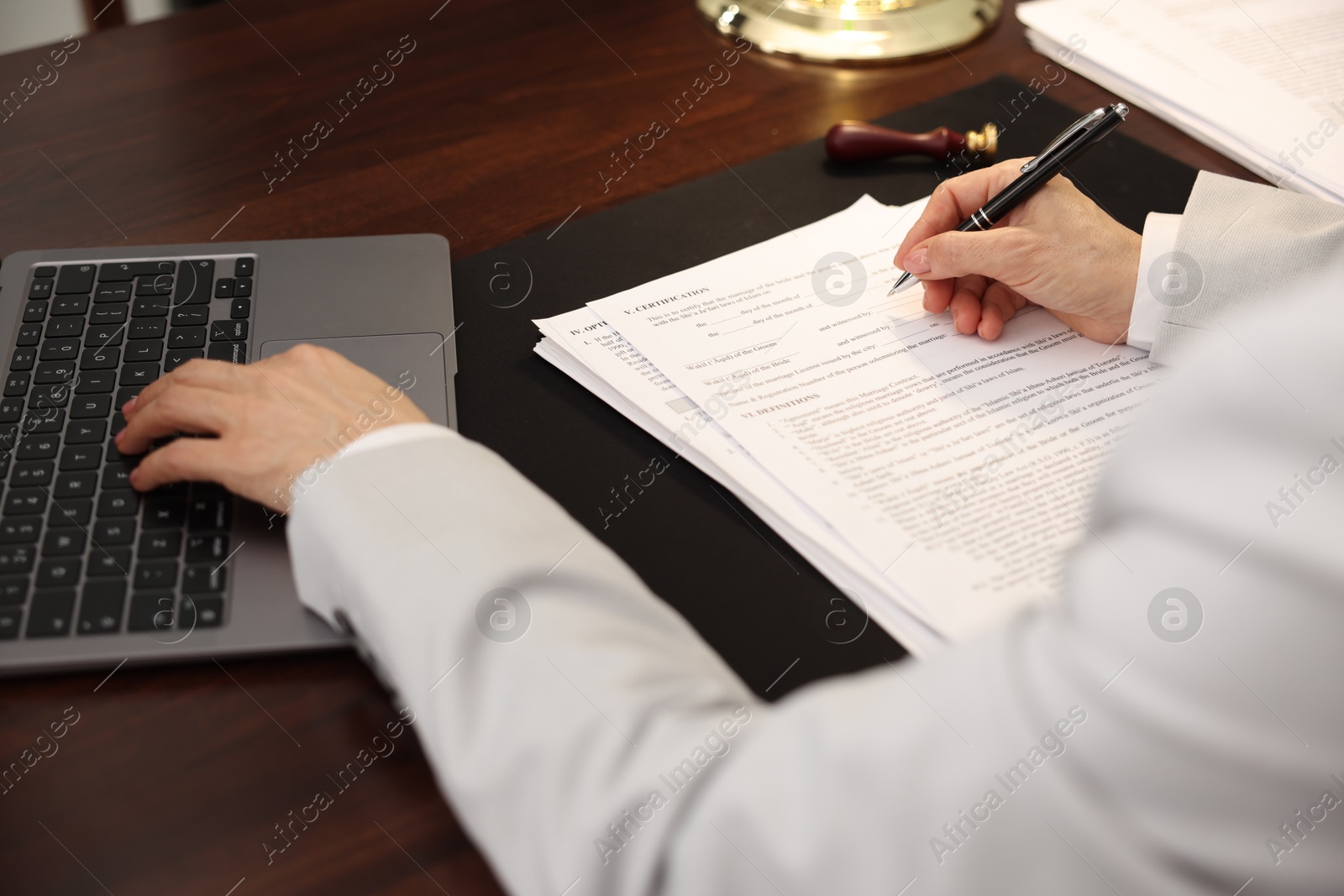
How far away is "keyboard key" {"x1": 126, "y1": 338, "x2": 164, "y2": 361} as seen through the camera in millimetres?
751

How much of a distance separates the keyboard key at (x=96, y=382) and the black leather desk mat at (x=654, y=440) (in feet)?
0.80

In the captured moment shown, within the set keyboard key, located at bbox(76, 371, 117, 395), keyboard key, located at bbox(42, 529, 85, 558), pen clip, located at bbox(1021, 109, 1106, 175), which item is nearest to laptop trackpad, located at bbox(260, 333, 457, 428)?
keyboard key, located at bbox(76, 371, 117, 395)

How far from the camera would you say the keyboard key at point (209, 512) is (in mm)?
640

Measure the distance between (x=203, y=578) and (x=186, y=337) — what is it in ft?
0.79

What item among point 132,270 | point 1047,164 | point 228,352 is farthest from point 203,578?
point 1047,164

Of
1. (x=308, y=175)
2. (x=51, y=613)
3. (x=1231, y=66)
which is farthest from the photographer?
(x=1231, y=66)

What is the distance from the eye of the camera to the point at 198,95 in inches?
44.1

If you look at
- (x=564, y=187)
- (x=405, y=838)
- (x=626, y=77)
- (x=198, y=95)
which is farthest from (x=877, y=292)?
(x=198, y=95)

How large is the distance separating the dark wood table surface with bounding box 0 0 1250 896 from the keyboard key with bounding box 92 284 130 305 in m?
0.14

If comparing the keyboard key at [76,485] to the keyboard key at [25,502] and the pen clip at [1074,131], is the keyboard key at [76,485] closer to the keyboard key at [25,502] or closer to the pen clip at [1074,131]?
the keyboard key at [25,502]

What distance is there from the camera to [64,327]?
30.2 inches

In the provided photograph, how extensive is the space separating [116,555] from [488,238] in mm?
466

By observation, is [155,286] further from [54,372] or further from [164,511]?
[164,511]

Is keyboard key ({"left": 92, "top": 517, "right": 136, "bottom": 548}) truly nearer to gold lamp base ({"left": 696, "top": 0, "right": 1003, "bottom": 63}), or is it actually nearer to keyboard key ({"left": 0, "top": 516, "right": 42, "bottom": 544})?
keyboard key ({"left": 0, "top": 516, "right": 42, "bottom": 544})
